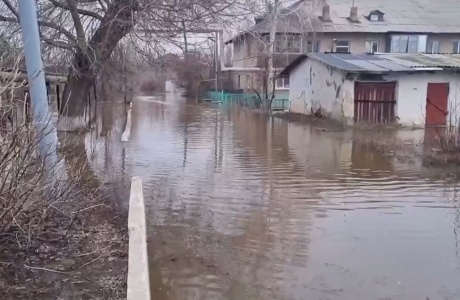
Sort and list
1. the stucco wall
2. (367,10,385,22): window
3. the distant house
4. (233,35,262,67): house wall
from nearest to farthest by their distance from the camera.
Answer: the stucco wall
the distant house
(233,35,262,67): house wall
(367,10,385,22): window

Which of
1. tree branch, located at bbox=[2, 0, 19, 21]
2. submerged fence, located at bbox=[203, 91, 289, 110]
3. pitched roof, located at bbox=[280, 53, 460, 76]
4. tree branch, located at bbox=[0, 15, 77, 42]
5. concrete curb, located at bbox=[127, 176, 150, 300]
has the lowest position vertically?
concrete curb, located at bbox=[127, 176, 150, 300]

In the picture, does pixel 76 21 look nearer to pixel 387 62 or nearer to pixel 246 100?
pixel 387 62

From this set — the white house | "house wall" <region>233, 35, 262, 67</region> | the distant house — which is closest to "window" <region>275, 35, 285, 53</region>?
the distant house

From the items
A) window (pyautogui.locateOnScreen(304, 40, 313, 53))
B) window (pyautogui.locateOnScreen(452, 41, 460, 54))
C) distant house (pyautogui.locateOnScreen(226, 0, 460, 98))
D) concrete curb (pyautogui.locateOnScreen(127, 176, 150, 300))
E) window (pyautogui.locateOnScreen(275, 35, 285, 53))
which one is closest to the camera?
concrete curb (pyautogui.locateOnScreen(127, 176, 150, 300))

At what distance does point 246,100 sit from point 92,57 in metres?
23.2

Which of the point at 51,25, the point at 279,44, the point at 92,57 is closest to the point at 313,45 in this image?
the point at 279,44

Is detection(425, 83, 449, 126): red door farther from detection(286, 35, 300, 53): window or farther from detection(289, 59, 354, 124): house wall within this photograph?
detection(286, 35, 300, 53): window

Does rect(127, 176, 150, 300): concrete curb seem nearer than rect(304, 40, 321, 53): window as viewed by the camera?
Yes

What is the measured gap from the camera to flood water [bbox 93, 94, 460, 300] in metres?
5.41

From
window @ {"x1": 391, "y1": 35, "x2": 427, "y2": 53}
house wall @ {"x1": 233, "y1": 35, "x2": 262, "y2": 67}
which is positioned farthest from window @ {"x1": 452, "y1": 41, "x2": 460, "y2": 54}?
house wall @ {"x1": 233, "y1": 35, "x2": 262, "y2": 67}

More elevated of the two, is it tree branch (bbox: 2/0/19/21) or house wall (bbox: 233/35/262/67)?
house wall (bbox: 233/35/262/67)

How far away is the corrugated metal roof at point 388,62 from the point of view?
2106 cm

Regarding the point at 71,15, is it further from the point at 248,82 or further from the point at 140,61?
the point at 248,82

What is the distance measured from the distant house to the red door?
17165 mm
